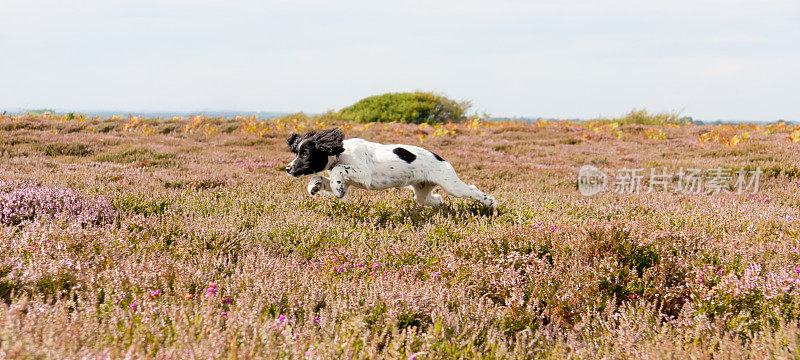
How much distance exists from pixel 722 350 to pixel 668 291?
844mm

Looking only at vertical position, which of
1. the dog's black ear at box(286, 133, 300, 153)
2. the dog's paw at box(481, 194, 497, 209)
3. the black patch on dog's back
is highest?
the dog's black ear at box(286, 133, 300, 153)

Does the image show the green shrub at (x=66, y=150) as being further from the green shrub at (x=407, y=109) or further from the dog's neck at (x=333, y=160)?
the green shrub at (x=407, y=109)

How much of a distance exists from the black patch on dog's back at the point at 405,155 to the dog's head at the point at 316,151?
561 mm

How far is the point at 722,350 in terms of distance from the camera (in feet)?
6.34

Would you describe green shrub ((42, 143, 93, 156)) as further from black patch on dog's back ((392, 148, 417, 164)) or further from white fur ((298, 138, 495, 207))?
black patch on dog's back ((392, 148, 417, 164))

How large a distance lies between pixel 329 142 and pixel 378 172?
538 millimetres

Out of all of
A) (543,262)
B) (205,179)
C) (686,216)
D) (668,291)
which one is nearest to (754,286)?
(668,291)

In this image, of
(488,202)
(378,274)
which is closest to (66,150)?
(488,202)

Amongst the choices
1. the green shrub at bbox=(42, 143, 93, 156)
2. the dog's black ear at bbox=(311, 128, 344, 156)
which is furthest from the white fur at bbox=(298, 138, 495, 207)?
the green shrub at bbox=(42, 143, 93, 156)

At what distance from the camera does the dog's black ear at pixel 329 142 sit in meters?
4.17

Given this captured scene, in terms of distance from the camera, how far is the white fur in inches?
164

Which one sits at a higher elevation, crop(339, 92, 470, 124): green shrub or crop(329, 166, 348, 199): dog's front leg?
crop(339, 92, 470, 124): green shrub

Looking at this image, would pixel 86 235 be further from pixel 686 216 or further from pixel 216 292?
pixel 686 216

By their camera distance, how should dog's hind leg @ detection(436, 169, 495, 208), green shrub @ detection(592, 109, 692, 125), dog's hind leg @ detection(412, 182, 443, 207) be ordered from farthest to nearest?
green shrub @ detection(592, 109, 692, 125)
dog's hind leg @ detection(412, 182, 443, 207)
dog's hind leg @ detection(436, 169, 495, 208)
